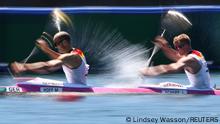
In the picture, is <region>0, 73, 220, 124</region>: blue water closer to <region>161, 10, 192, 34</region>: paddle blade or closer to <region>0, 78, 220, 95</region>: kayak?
<region>0, 78, 220, 95</region>: kayak

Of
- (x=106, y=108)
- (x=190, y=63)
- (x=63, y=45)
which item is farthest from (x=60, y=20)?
(x=106, y=108)

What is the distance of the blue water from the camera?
14.5 metres

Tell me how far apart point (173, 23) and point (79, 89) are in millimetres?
2257

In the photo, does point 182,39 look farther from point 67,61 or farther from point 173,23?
point 67,61

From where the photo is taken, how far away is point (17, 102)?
54.1ft

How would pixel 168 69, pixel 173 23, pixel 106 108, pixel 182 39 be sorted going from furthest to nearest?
pixel 173 23
pixel 168 69
pixel 182 39
pixel 106 108

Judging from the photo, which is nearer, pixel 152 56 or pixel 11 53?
pixel 152 56

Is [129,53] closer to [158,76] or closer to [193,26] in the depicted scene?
[158,76]

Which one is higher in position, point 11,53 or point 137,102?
point 11,53

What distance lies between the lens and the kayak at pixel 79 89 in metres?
16.8

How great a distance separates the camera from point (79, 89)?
16984mm

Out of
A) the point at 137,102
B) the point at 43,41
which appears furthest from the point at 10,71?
the point at 137,102

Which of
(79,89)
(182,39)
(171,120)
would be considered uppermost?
(182,39)

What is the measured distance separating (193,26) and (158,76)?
6.49ft
